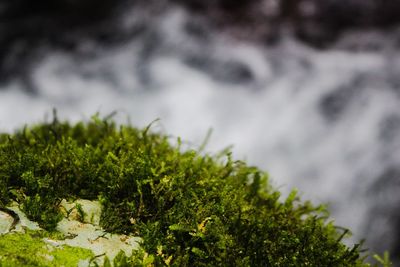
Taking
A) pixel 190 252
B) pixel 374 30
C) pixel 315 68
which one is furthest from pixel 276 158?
pixel 190 252

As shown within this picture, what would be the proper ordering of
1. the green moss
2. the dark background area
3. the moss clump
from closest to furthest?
the green moss < the moss clump < the dark background area

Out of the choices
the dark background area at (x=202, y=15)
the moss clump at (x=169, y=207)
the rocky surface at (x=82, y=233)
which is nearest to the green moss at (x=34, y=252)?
the rocky surface at (x=82, y=233)

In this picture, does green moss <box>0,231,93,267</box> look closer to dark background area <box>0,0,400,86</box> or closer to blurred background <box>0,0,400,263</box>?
blurred background <box>0,0,400,263</box>

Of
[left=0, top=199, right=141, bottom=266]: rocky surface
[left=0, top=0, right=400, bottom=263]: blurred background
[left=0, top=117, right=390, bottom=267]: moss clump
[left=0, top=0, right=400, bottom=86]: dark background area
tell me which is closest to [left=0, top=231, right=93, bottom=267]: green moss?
[left=0, top=199, right=141, bottom=266]: rocky surface

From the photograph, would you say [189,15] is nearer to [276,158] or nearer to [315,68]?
[315,68]

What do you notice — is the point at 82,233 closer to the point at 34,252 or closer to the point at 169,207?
the point at 34,252

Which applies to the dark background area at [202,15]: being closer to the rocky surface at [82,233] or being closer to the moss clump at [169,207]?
the moss clump at [169,207]
